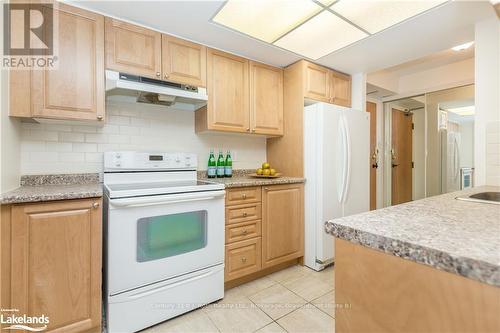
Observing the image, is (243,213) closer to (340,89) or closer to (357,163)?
(357,163)

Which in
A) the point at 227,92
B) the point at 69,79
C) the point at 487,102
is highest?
the point at 227,92

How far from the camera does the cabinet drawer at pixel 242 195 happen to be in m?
1.95

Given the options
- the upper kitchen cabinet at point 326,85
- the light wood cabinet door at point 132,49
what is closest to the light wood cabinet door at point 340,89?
the upper kitchen cabinet at point 326,85

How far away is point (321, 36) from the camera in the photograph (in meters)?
2.11

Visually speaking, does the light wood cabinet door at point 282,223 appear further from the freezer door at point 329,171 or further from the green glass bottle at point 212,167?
the green glass bottle at point 212,167

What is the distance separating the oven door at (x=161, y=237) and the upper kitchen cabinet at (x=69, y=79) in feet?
2.55

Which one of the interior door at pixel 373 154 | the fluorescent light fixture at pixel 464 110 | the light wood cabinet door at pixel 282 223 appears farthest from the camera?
the interior door at pixel 373 154

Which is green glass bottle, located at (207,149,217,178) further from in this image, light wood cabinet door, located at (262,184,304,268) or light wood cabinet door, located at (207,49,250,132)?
light wood cabinet door, located at (262,184,304,268)

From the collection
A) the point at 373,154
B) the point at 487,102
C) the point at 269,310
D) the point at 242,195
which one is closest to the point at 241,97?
the point at 242,195

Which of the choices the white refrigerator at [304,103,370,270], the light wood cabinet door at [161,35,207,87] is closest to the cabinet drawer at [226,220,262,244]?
the white refrigerator at [304,103,370,270]

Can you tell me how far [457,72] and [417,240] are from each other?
12.2ft

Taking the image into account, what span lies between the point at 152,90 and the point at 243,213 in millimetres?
1210

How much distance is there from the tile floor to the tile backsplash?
49.2 inches

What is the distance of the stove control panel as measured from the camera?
1872mm
